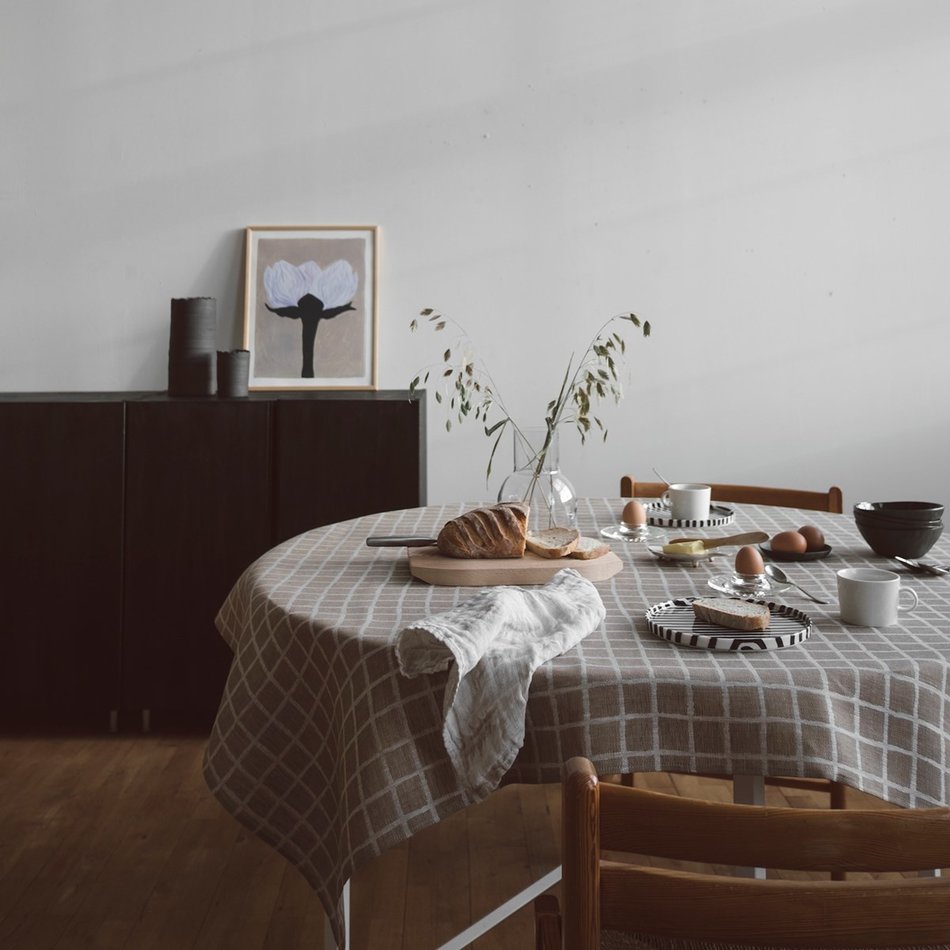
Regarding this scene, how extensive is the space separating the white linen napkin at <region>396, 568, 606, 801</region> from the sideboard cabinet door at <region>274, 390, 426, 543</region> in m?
1.86

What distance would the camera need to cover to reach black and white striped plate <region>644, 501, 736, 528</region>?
94.7 inches

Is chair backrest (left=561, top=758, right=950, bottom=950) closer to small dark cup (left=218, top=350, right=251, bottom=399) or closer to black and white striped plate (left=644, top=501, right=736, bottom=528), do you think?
black and white striped plate (left=644, top=501, right=736, bottom=528)

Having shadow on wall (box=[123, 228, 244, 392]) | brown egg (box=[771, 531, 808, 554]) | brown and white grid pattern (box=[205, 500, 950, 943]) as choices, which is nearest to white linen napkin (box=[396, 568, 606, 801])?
brown and white grid pattern (box=[205, 500, 950, 943])

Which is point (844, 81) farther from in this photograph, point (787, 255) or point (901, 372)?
point (901, 372)

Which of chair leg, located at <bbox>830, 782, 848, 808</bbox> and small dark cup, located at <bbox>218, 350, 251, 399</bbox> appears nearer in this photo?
chair leg, located at <bbox>830, 782, 848, 808</bbox>

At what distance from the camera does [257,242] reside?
3.79 meters

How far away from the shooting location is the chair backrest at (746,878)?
937 mm

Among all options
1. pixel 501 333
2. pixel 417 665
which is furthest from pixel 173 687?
pixel 417 665

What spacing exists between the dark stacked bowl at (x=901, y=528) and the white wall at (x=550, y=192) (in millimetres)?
1815

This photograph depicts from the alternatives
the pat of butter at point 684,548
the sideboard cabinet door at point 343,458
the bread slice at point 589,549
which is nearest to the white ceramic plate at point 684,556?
the pat of butter at point 684,548

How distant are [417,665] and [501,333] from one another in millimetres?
2460

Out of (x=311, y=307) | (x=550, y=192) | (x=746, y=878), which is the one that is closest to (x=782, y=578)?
(x=746, y=878)

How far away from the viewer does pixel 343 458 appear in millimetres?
3410

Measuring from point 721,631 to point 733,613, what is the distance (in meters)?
0.03
